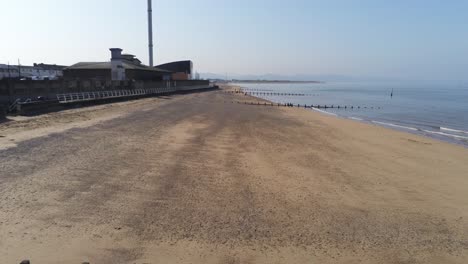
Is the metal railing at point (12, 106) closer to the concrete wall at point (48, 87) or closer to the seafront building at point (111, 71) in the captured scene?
the concrete wall at point (48, 87)

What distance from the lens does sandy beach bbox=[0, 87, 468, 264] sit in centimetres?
611

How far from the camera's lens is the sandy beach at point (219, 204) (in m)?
6.11

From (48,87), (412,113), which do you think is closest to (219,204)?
(48,87)

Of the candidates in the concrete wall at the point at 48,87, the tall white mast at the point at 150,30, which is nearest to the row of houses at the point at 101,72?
the concrete wall at the point at 48,87

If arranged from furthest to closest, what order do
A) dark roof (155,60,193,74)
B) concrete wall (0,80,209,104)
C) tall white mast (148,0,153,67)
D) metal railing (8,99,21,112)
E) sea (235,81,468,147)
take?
1. dark roof (155,60,193,74)
2. tall white mast (148,0,153,67)
3. sea (235,81,468,147)
4. concrete wall (0,80,209,104)
5. metal railing (8,99,21,112)

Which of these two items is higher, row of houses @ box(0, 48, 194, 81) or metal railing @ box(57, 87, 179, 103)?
row of houses @ box(0, 48, 194, 81)

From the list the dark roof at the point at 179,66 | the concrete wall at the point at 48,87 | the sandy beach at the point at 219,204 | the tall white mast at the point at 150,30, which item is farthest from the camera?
the dark roof at the point at 179,66

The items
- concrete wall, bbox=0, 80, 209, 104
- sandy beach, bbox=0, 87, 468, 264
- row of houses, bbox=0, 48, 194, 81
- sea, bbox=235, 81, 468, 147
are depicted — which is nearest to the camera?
sandy beach, bbox=0, 87, 468, 264

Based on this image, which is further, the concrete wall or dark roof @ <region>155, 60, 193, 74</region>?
dark roof @ <region>155, 60, 193, 74</region>

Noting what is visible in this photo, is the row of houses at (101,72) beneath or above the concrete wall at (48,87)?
above

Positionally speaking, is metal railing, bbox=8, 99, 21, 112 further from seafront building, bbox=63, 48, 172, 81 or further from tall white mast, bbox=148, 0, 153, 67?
tall white mast, bbox=148, 0, 153, 67

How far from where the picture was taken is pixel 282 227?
23.5ft

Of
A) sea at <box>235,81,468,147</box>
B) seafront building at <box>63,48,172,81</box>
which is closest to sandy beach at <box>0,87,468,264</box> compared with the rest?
sea at <box>235,81,468,147</box>

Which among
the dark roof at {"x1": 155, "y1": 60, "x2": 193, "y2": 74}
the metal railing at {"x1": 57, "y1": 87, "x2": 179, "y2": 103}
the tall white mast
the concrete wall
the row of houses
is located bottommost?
the metal railing at {"x1": 57, "y1": 87, "x2": 179, "y2": 103}
